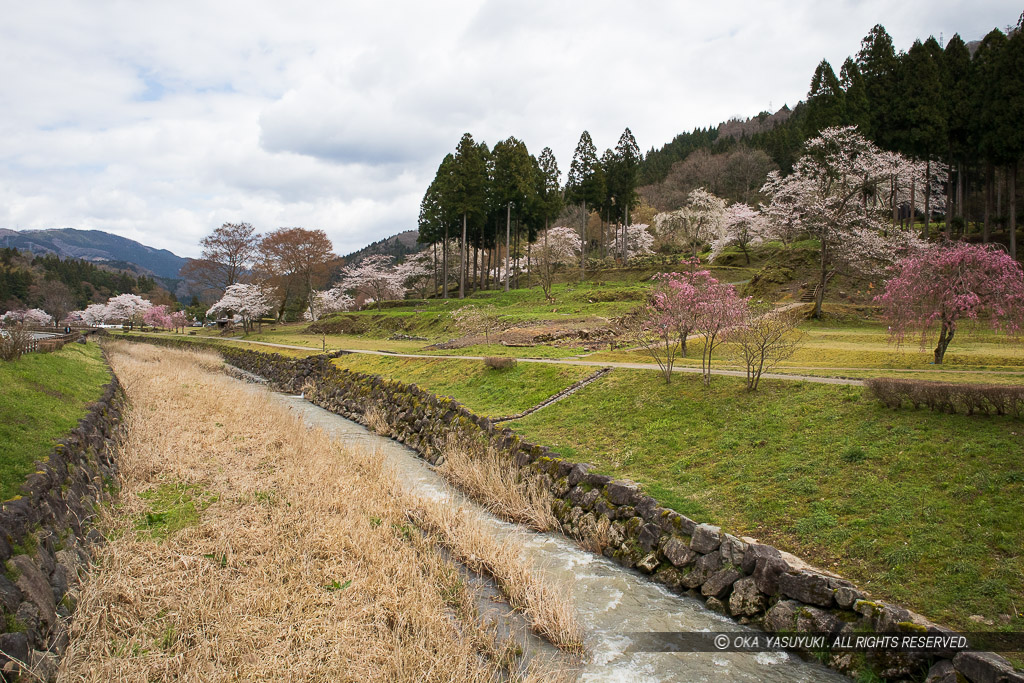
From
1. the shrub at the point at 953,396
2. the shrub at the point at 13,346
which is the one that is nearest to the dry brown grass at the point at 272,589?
the shrub at the point at 13,346

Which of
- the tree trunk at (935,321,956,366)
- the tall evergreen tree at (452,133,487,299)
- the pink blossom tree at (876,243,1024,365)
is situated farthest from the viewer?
the tall evergreen tree at (452,133,487,299)

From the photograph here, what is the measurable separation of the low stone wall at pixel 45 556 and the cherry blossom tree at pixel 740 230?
46.0m

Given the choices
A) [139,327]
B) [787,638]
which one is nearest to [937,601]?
[787,638]

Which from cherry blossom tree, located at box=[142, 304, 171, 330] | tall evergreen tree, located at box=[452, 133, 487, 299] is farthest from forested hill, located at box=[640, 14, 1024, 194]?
cherry blossom tree, located at box=[142, 304, 171, 330]

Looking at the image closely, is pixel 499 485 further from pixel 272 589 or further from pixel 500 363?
pixel 500 363

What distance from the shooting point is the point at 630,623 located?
24.0 feet

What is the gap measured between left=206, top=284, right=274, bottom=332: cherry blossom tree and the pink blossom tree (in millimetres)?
57787

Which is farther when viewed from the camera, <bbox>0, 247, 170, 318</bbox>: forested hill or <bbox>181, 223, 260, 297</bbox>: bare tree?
<bbox>0, 247, 170, 318</bbox>: forested hill

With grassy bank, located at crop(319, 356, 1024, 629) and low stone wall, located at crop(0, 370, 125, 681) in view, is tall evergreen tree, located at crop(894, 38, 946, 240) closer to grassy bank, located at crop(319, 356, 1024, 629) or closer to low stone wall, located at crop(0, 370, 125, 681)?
grassy bank, located at crop(319, 356, 1024, 629)

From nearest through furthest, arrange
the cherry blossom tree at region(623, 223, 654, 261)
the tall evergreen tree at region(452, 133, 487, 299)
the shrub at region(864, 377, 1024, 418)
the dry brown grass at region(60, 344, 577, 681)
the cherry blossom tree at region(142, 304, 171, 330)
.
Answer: the dry brown grass at region(60, 344, 577, 681) < the shrub at region(864, 377, 1024, 418) < the tall evergreen tree at region(452, 133, 487, 299) < the cherry blossom tree at region(623, 223, 654, 261) < the cherry blossom tree at region(142, 304, 171, 330)

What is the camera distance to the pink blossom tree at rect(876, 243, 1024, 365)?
13.6 meters

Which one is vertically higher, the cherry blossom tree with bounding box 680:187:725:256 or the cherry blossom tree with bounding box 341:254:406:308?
the cherry blossom tree with bounding box 680:187:725:256

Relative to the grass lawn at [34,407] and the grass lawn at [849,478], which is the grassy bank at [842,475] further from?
the grass lawn at [34,407]

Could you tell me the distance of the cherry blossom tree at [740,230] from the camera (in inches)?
1822
